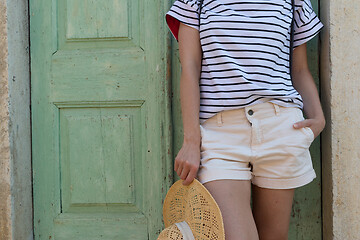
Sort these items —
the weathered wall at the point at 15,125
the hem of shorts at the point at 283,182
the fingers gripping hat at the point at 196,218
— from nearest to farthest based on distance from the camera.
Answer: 1. the fingers gripping hat at the point at 196,218
2. the hem of shorts at the point at 283,182
3. the weathered wall at the point at 15,125

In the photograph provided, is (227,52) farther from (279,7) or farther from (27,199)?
(27,199)

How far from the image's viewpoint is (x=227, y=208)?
5.56 feet

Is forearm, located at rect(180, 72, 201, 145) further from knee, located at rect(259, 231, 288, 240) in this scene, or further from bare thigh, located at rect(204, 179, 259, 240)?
knee, located at rect(259, 231, 288, 240)

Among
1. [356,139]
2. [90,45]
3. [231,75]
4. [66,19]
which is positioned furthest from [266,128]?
[66,19]

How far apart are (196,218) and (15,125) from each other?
4.42 feet

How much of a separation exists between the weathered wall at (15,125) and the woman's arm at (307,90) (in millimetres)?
1601

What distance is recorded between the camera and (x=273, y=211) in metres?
1.91

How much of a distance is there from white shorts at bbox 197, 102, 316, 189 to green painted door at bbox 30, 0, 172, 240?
0.72 m

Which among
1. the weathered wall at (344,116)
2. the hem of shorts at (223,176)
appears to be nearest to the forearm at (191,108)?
the hem of shorts at (223,176)

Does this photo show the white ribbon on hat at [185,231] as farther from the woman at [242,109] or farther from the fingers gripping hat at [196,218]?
the woman at [242,109]

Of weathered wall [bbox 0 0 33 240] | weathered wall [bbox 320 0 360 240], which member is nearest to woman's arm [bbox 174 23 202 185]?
weathered wall [bbox 320 0 360 240]

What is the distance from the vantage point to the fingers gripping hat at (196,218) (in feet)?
5.36

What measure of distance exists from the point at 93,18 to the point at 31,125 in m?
0.77

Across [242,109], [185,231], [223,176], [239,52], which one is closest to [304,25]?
[239,52]
